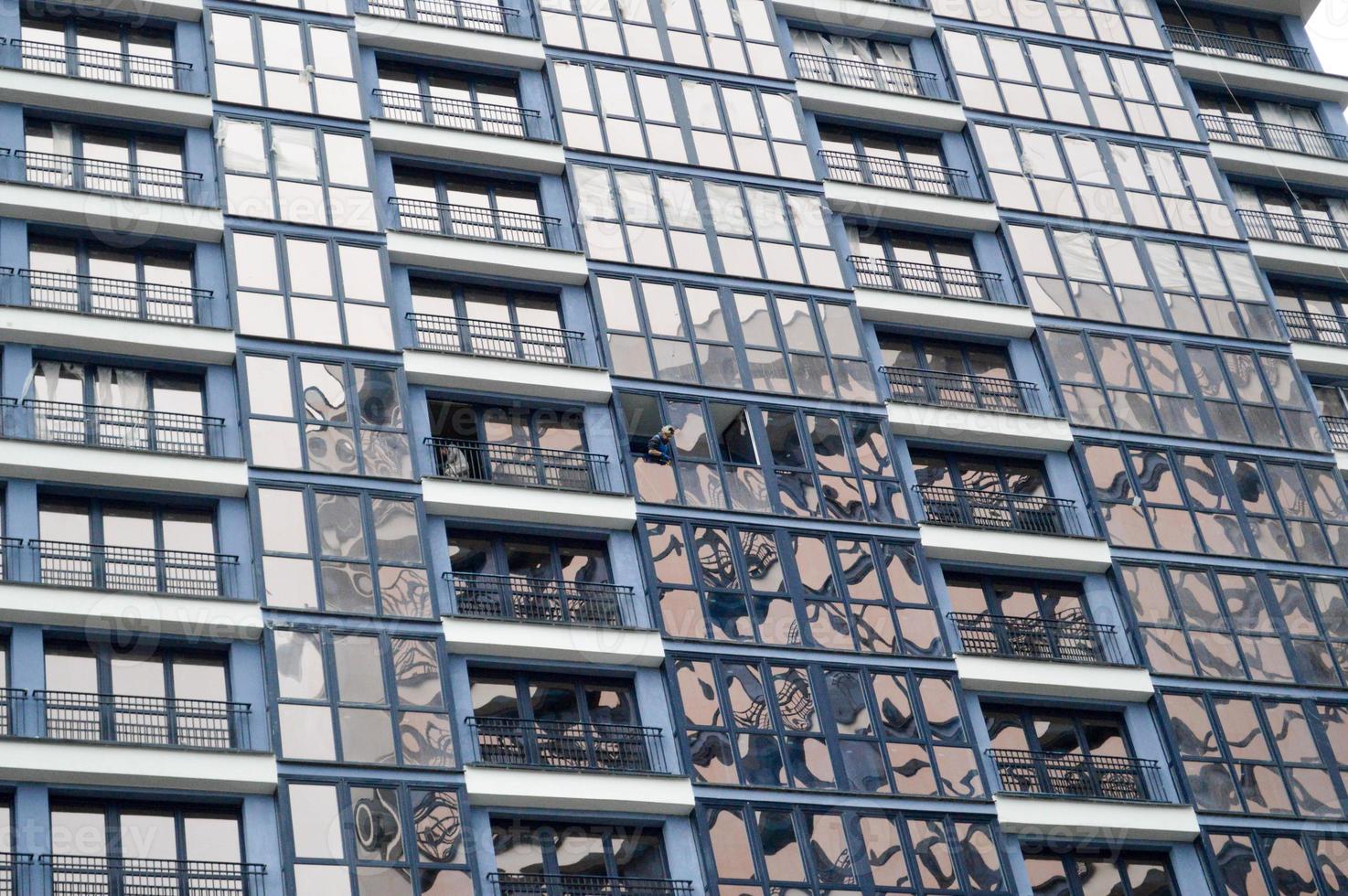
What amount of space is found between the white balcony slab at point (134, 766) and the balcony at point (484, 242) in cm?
1170

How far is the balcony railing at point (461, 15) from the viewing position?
1757 inches

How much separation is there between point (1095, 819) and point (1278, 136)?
71.6 ft

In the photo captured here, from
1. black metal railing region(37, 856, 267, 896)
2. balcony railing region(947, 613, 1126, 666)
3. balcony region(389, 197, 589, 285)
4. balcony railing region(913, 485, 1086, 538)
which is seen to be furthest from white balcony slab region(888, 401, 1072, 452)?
black metal railing region(37, 856, 267, 896)

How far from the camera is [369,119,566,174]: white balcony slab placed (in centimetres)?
4234

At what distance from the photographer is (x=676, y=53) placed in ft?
149

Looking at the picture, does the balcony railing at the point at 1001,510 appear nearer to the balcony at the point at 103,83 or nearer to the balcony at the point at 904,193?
the balcony at the point at 904,193

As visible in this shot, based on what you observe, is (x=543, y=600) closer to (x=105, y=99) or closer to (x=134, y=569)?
(x=134, y=569)

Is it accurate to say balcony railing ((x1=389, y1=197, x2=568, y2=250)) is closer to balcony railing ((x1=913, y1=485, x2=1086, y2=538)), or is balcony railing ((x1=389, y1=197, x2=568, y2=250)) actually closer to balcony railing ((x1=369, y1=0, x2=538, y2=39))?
balcony railing ((x1=369, y1=0, x2=538, y2=39))

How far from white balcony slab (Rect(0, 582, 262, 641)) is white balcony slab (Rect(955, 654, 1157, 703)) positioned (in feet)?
42.8

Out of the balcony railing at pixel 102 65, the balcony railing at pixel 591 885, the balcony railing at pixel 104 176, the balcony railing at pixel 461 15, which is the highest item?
the balcony railing at pixel 461 15

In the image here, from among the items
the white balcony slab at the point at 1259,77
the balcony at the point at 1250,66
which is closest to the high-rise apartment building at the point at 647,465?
the white balcony slab at the point at 1259,77

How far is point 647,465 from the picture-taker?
129 ft

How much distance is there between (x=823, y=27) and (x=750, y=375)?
38.5ft

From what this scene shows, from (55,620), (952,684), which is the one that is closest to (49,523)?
(55,620)
